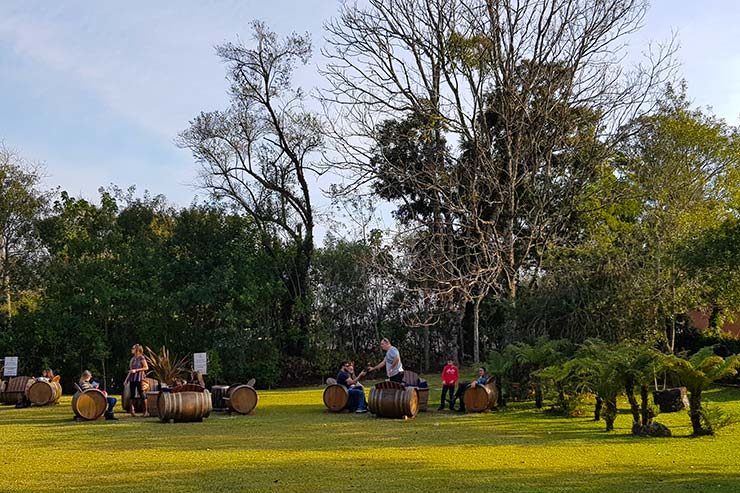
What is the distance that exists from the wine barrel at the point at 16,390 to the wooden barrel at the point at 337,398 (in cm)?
920

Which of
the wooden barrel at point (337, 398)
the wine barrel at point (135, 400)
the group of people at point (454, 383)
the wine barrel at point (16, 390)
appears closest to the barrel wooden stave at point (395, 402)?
the wooden barrel at point (337, 398)

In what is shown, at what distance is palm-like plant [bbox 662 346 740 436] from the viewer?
41.3 ft

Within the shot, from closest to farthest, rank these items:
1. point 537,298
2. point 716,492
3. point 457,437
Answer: point 716,492
point 457,437
point 537,298

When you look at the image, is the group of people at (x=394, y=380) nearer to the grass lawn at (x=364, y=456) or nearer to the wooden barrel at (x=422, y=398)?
the wooden barrel at (x=422, y=398)

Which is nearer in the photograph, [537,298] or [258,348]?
[537,298]

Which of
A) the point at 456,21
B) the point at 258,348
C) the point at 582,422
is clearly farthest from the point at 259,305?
the point at 582,422

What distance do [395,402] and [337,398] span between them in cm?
249

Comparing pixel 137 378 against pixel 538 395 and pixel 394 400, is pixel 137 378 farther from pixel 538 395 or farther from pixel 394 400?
pixel 538 395

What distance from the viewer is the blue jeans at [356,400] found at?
1830cm

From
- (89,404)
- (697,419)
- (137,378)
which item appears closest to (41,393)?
(137,378)

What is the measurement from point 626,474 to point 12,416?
580 inches

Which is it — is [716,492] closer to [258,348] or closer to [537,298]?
[537,298]

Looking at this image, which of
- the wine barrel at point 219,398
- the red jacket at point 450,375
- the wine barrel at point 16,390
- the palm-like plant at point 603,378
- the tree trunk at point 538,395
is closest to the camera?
the palm-like plant at point 603,378

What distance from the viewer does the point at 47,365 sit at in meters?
30.4
